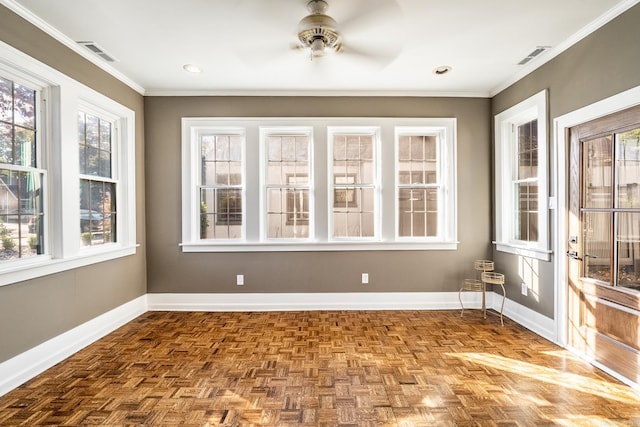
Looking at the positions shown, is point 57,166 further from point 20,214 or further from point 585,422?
point 585,422

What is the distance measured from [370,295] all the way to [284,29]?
306 centimetres

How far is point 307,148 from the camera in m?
4.35

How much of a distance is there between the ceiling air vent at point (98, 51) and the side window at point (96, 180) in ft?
1.85

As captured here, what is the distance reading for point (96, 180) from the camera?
11.3 ft

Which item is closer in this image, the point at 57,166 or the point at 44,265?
the point at 44,265

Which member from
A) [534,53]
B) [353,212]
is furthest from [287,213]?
[534,53]

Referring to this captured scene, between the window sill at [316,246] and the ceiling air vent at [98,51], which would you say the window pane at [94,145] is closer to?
the ceiling air vent at [98,51]

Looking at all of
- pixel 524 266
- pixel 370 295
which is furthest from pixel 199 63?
pixel 524 266

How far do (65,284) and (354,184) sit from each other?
3.12m

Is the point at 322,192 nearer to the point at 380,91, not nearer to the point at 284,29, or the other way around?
the point at 380,91

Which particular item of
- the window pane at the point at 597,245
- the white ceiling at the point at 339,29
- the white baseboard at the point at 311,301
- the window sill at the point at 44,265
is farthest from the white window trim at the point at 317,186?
the window pane at the point at 597,245

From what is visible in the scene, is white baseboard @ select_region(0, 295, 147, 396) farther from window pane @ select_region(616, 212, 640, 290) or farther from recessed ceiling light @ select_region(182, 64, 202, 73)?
window pane @ select_region(616, 212, 640, 290)

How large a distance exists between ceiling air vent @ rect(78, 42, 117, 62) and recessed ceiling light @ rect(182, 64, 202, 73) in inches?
25.3

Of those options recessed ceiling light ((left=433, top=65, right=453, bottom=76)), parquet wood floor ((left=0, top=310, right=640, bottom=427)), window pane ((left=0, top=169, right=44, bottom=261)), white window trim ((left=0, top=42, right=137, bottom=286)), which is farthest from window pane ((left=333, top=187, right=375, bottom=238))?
window pane ((left=0, top=169, right=44, bottom=261))
